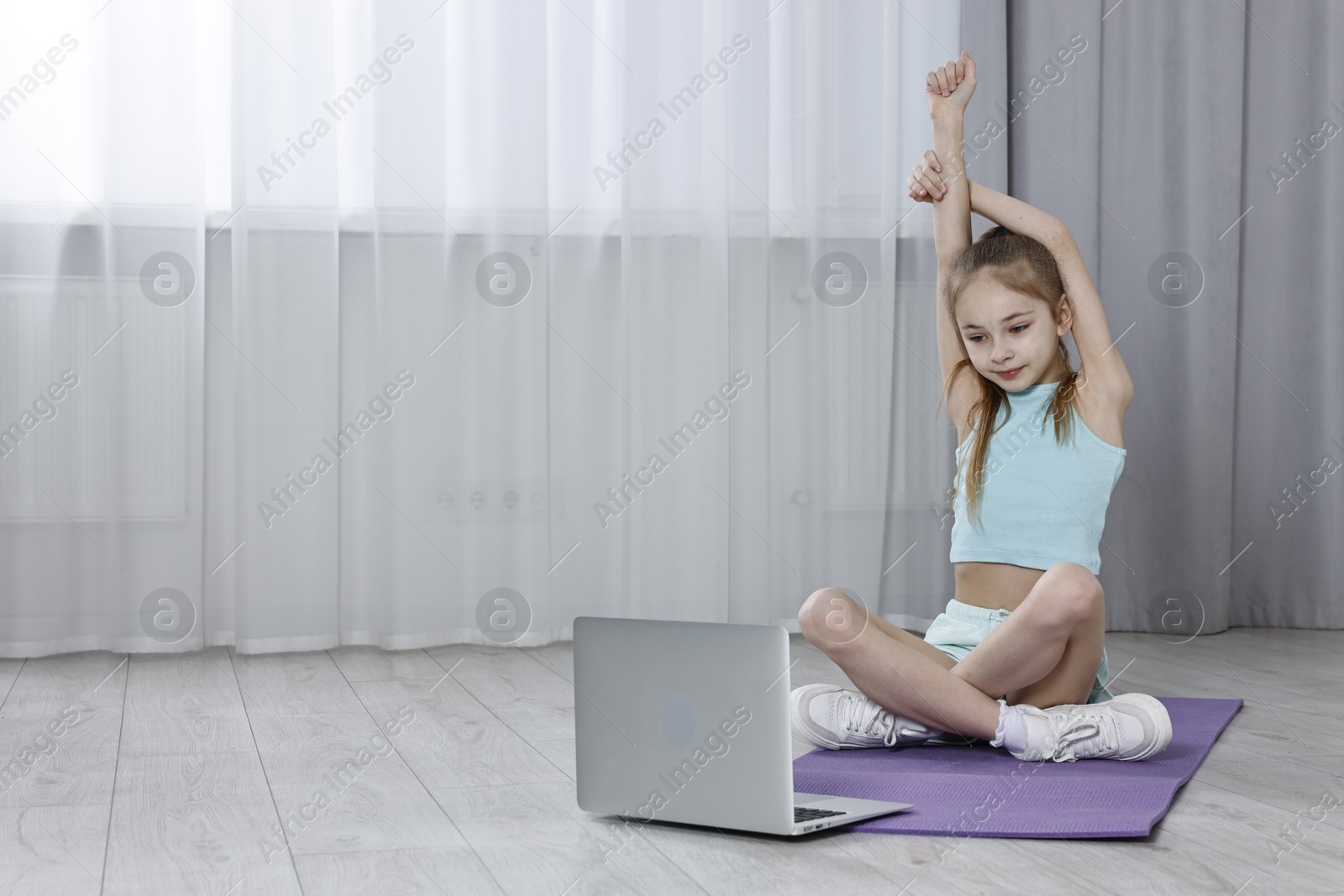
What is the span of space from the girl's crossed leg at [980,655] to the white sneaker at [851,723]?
21mm

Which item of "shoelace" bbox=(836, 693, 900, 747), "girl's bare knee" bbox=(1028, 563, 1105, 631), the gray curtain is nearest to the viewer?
"girl's bare knee" bbox=(1028, 563, 1105, 631)

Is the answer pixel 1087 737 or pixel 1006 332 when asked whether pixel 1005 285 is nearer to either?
pixel 1006 332

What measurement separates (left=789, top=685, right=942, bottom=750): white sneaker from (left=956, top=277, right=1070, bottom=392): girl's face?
1.34 feet

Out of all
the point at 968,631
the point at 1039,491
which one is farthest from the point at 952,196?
the point at 968,631

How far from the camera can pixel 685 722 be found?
102 cm

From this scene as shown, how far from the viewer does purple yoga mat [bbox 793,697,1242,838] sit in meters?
1.05

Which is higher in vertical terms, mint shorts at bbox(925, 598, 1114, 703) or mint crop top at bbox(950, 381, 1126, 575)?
mint crop top at bbox(950, 381, 1126, 575)

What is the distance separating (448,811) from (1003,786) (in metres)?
0.52

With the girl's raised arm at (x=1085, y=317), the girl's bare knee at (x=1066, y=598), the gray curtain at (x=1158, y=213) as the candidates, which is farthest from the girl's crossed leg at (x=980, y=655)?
the gray curtain at (x=1158, y=213)

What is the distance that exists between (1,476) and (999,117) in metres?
1.83

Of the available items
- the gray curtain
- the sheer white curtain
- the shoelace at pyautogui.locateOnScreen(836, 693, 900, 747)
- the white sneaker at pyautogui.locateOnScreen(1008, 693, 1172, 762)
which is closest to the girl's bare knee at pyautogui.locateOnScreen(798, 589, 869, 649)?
the shoelace at pyautogui.locateOnScreen(836, 693, 900, 747)

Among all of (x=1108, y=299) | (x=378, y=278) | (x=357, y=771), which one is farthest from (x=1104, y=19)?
(x=357, y=771)

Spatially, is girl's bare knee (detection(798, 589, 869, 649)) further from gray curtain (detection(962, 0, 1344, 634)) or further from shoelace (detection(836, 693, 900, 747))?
gray curtain (detection(962, 0, 1344, 634))

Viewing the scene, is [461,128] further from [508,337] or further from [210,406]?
[210,406]
